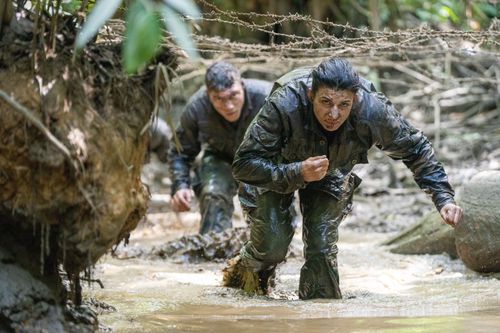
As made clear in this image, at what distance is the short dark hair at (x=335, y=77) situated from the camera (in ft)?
15.8

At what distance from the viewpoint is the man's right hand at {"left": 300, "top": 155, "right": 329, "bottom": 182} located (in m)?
4.67

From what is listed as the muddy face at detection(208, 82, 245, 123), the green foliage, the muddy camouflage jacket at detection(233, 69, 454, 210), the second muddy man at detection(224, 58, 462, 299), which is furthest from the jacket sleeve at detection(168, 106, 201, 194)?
the green foliage

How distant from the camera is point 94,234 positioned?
360 cm

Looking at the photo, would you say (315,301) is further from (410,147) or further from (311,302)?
(410,147)

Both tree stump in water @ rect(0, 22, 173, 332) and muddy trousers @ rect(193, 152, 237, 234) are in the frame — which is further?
muddy trousers @ rect(193, 152, 237, 234)

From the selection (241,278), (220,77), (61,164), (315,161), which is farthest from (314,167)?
(220,77)

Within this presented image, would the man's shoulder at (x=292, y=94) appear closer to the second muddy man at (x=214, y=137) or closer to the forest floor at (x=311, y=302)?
the forest floor at (x=311, y=302)

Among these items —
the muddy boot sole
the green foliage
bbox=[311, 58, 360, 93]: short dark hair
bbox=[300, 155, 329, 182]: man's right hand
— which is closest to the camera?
the green foliage

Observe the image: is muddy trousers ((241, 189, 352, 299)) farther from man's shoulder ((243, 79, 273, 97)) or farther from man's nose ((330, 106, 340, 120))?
man's shoulder ((243, 79, 273, 97))

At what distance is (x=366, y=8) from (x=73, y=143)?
34.4ft

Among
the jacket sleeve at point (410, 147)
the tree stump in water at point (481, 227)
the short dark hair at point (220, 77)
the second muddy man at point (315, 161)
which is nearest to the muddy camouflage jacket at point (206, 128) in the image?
the short dark hair at point (220, 77)

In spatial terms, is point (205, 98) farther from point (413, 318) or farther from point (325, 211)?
point (413, 318)

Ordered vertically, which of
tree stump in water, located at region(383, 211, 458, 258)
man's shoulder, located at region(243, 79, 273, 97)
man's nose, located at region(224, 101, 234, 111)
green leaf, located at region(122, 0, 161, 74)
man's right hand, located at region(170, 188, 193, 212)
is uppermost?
man's shoulder, located at region(243, 79, 273, 97)

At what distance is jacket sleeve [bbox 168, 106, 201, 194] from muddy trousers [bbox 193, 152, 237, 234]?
0.73ft
